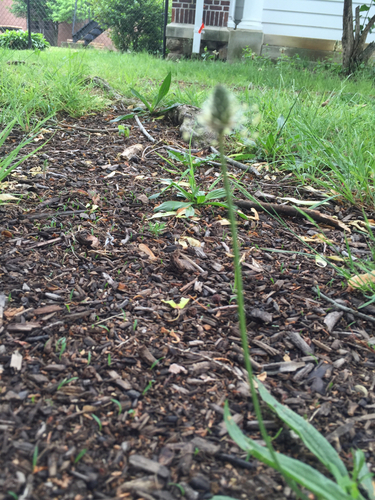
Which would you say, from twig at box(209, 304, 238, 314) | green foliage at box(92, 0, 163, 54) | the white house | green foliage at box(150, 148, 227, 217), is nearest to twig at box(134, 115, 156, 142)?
green foliage at box(150, 148, 227, 217)

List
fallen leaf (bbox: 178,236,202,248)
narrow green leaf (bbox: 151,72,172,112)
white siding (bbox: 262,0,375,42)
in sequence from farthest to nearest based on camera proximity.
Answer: white siding (bbox: 262,0,375,42), narrow green leaf (bbox: 151,72,172,112), fallen leaf (bbox: 178,236,202,248)

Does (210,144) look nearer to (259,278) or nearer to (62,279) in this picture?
(259,278)

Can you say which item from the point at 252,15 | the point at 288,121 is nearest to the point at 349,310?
the point at 288,121

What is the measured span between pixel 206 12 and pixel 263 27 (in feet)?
4.86

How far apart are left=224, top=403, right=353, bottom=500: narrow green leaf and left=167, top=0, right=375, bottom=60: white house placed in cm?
827

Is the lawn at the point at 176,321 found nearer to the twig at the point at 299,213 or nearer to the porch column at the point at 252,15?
the twig at the point at 299,213

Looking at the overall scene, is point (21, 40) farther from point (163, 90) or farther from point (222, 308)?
point (222, 308)

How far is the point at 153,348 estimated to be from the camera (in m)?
1.14

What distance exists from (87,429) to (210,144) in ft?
7.02

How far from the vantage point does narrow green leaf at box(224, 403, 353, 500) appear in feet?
2.23

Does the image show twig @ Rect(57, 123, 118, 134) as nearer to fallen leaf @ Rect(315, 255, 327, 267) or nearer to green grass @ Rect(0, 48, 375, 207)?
green grass @ Rect(0, 48, 375, 207)

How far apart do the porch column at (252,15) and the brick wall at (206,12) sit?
0.43 metres

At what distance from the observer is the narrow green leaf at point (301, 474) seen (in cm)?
68

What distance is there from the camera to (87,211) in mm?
1800
